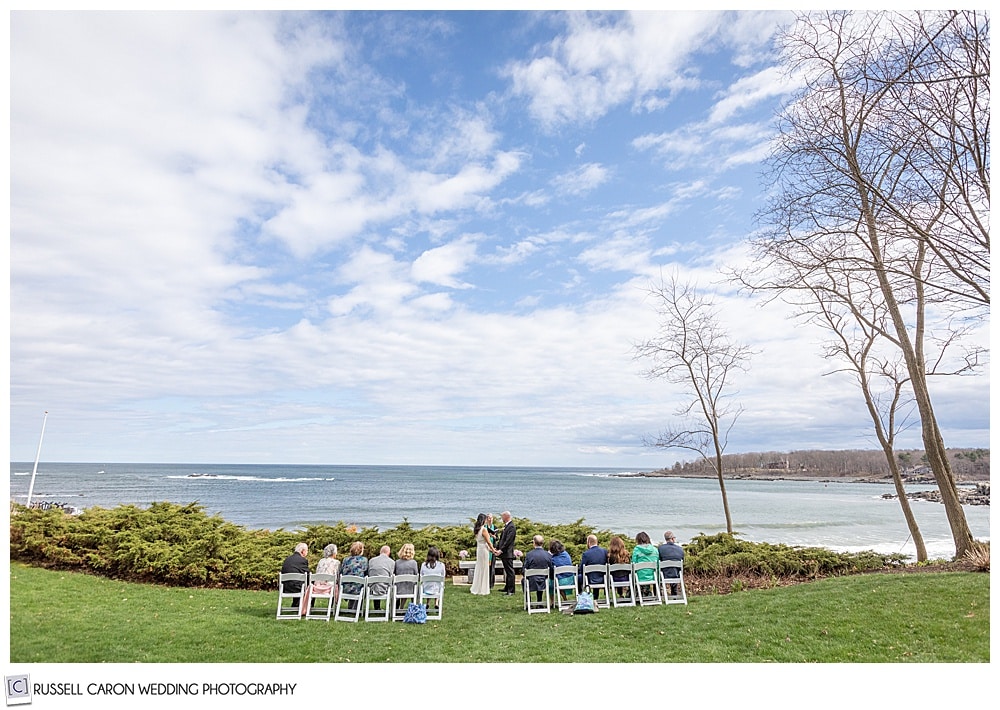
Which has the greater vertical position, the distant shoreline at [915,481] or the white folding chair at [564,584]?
the white folding chair at [564,584]

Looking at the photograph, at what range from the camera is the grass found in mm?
5512

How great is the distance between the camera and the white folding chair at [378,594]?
6.53m

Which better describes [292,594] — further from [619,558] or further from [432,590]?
[619,558]

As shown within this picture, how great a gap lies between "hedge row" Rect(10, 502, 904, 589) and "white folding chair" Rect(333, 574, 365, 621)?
6.48 feet

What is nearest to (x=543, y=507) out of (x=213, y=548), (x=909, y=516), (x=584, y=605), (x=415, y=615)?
(x=909, y=516)

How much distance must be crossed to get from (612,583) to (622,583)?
118 mm

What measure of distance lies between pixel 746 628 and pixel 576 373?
1552 inches

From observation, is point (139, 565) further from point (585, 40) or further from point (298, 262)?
point (298, 262)

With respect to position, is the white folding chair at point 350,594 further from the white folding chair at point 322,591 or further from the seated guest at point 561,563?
the seated guest at point 561,563

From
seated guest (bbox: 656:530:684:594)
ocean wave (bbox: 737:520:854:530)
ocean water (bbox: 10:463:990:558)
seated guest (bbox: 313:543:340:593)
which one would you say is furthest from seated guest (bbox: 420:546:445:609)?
ocean wave (bbox: 737:520:854:530)

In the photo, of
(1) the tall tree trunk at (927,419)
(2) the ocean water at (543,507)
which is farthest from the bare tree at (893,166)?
(2) the ocean water at (543,507)

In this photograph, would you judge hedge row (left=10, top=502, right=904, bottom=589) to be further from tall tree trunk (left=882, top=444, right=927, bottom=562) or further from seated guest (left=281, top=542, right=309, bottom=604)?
seated guest (left=281, top=542, right=309, bottom=604)

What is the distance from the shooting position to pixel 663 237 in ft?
38.8
